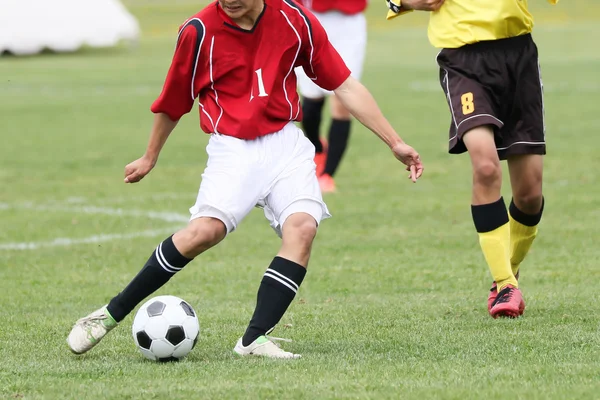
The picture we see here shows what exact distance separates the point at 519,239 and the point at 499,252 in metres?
0.51

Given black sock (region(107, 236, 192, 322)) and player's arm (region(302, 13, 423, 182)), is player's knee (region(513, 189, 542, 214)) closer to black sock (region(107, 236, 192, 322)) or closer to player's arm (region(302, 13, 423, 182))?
player's arm (region(302, 13, 423, 182))

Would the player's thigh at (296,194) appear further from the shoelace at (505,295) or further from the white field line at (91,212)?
the white field line at (91,212)

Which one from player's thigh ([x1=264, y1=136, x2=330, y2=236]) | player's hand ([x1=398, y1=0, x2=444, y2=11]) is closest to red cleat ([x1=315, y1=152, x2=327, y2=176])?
player's hand ([x1=398, y1=0, x2=444, y2=11])

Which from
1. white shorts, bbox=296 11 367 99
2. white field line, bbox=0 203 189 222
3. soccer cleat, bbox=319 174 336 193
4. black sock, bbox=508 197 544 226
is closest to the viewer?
black sock, bbox=508 197 544 226

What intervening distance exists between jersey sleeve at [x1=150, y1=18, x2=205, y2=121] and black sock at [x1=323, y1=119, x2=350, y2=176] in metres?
5.77

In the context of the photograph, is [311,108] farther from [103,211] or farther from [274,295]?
[274,295]

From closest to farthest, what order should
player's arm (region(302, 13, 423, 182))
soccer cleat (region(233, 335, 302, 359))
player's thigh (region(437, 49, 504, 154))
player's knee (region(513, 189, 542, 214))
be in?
soccer cleat (region(233, 335, 302, 359)), player's arm (region(302, 13, 423, 182)), player's thigh (region(437, 49, 504, 154)), player's knee (region(513, 189, 542, 214))

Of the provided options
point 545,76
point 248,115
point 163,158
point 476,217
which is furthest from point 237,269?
point 545,76

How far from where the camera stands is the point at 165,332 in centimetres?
498

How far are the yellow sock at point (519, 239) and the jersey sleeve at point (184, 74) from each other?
6.81 feet

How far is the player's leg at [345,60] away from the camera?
11109 millimetres

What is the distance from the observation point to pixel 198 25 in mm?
5168

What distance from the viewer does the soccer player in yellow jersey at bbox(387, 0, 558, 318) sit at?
598cm

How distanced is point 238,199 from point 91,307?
5.74 ft
